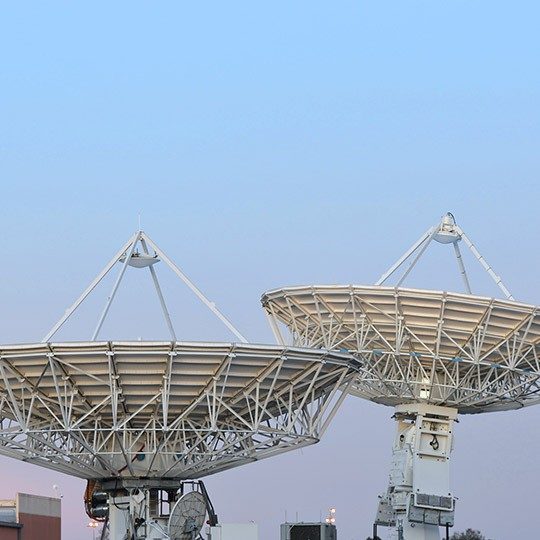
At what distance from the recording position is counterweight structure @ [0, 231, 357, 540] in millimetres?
63781

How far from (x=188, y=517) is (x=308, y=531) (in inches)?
546

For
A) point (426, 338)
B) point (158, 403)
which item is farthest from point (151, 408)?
point (426, 338)

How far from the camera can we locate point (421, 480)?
3098 inches

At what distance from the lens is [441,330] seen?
7588 cm

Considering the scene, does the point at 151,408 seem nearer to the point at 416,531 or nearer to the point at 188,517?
the point at 188,517

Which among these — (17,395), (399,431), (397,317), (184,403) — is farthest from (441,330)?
(17,395)

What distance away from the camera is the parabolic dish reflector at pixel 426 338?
75125 mm

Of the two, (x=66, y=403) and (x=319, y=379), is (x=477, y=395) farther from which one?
(x=66, y=403)

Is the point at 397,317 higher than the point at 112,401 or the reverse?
higher

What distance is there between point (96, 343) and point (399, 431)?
22.8 m

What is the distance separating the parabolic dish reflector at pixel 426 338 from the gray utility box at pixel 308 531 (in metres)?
6.84

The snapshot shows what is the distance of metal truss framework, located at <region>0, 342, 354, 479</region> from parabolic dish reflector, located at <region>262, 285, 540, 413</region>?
22.8 feet

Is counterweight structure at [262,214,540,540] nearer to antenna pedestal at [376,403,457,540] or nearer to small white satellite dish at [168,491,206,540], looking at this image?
antenna pedestal at [376,403,457,540]

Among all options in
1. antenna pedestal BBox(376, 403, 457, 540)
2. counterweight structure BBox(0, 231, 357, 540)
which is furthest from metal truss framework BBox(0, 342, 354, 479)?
antenna pedestal BBox(376, 403, 457, 540)
